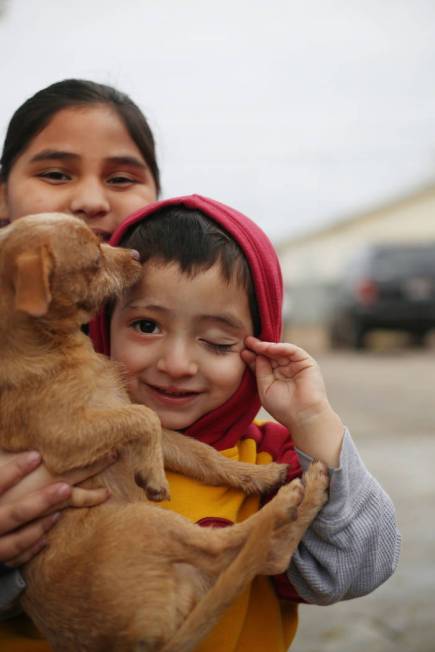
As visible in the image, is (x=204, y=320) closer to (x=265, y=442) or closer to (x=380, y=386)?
(x=265, y=442)

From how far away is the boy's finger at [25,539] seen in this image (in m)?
2.49

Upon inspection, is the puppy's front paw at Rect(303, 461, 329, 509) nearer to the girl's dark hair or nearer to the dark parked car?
the girl's dark hair

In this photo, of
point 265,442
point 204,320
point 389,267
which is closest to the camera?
point 204,320

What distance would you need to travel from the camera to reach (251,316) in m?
2.86

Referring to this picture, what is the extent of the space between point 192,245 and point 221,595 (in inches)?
43.4

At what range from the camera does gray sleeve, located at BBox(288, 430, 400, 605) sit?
2.60 m

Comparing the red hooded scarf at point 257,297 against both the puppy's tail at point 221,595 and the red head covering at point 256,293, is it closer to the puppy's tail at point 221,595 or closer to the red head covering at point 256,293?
the red head covering at point 256,293

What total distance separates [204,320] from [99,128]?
1.09 metres

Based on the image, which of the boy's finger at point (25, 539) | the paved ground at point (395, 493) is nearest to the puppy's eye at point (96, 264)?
the boy's finger at point (25, 539)

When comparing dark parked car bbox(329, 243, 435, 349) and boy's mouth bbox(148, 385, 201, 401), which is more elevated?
boy's mouth bbox(148, 385, 201, 401)

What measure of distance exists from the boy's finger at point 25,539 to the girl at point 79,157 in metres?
1.24

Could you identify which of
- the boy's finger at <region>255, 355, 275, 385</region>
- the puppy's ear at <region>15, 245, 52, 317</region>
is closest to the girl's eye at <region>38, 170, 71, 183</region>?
the puppy's ear at <region>15, 245, 52, 317</region>

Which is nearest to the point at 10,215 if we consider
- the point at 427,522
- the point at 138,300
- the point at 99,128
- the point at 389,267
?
the point at 99,128

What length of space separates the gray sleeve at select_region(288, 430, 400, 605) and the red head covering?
0.32m
